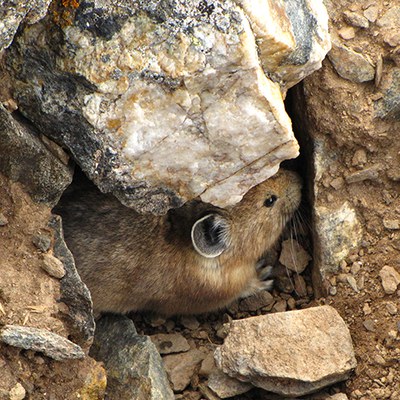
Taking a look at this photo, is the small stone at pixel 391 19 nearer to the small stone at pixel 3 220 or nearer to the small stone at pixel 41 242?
the small stone at pixel 41 242

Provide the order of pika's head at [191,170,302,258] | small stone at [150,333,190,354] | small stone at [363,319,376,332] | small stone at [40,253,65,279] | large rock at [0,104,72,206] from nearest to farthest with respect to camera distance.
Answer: large rock at [0,104,72,206] → small stone at [40,253,65,279] → small stone at [363,319,376,332] → small stone at [150,333,190,354] → pika's head at [191,170,302,258]

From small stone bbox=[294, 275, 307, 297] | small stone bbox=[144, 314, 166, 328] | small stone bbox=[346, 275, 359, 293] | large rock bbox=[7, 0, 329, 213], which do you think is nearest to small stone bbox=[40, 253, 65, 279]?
large rock bbox=[7, 0, 329, 213]

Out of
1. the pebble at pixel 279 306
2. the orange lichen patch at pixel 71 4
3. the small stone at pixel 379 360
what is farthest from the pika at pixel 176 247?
the orange lichen patch at pixel 71 4

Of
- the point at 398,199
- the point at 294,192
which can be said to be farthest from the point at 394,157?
the point at 294,192

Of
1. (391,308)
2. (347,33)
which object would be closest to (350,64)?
(347,33)

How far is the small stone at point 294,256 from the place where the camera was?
7.80 meters

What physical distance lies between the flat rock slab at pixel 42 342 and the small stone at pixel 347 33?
3.56m

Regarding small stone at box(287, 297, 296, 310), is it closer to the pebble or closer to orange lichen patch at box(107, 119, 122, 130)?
the pebble

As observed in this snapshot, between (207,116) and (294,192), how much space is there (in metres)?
2.28

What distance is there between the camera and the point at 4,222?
18.9 feet

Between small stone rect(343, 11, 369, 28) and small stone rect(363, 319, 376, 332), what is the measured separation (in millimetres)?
2592

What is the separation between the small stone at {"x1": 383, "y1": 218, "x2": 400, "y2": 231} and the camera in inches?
275

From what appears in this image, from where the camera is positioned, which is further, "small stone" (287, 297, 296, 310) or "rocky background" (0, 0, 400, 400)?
"small stone" (287, 297, 296, 310)

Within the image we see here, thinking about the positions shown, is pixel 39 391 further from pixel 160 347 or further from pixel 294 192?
pixel 294 192
